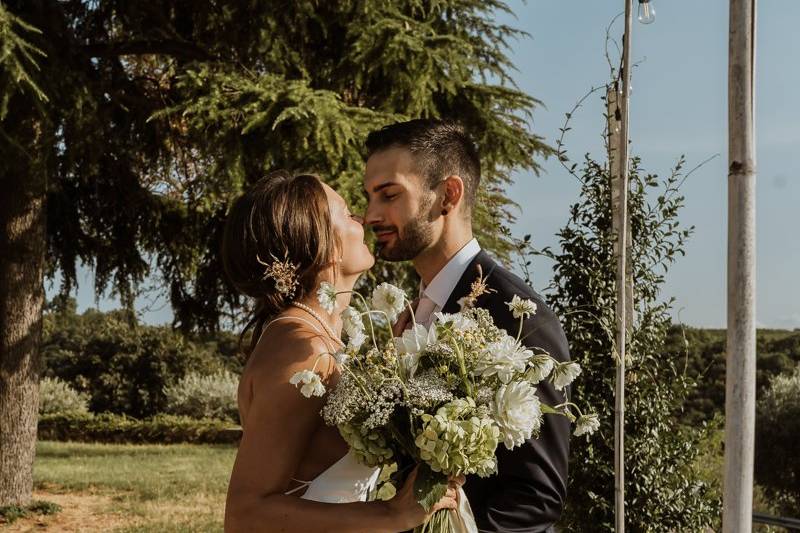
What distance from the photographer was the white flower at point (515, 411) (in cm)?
199

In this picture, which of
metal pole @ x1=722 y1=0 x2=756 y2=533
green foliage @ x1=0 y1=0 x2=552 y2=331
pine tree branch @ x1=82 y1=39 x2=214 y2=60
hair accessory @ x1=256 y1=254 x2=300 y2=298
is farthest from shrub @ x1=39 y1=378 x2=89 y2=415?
metal pole @ x1=722 y1=0 x2=756 y2=533

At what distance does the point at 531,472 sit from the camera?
2197mm

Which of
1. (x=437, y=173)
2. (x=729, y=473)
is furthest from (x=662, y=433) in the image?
(x=437, y=173)

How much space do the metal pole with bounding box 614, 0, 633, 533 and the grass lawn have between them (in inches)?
268

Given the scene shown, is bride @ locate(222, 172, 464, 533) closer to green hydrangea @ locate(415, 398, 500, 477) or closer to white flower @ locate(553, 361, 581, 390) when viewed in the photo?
green hydrangea @ locate(415, 398, 500, 477)

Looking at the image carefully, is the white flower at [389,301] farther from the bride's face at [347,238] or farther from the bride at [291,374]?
the bride's face at [347,238]

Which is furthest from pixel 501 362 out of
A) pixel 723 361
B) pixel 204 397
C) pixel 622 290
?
pixel 204 397

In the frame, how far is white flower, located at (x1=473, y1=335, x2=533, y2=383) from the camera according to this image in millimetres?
1999

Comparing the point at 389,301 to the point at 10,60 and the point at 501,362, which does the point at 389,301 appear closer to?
the point at 501,362

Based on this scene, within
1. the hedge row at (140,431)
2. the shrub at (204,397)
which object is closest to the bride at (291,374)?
the hedge row at (140,431)

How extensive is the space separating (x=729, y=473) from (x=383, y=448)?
49.2 inches

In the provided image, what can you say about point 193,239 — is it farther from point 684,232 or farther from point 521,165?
point 684,232

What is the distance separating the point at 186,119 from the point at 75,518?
16.1 feet

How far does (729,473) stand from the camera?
2699 millimetres
